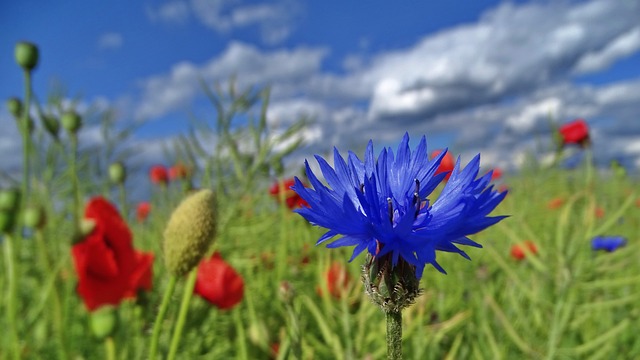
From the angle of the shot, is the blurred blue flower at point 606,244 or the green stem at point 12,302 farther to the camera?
the blurred blue flower at point 606,244

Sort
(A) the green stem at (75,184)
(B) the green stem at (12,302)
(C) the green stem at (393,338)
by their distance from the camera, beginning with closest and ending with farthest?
(C) the green stem at (393,338) → (B) the green stem at (12,302) → (A) the green stem at (75,184)

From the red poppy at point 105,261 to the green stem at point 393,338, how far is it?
354 mm

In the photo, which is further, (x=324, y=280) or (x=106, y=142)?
(x=106, y=142)

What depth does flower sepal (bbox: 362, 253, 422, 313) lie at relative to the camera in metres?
0.26

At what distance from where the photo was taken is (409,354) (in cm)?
70

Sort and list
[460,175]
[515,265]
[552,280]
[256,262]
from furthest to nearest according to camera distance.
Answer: [515,265] → [256,262] → [552,280] → [460,175]

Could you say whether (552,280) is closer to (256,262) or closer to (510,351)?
(510,351)

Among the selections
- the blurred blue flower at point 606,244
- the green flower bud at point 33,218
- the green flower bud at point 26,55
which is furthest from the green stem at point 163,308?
the blurred blue flower at point 606,244

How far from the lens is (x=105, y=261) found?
53 cm

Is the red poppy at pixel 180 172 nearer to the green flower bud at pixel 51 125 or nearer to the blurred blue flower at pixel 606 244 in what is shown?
the green flower bud at pixel 51 125

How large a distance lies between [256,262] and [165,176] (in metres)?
1.00

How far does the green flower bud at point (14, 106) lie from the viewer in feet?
2.33

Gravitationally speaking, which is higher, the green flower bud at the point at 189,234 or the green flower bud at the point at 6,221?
the green flower bud at the point at 6,221

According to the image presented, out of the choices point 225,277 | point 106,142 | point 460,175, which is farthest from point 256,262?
point 460,175
